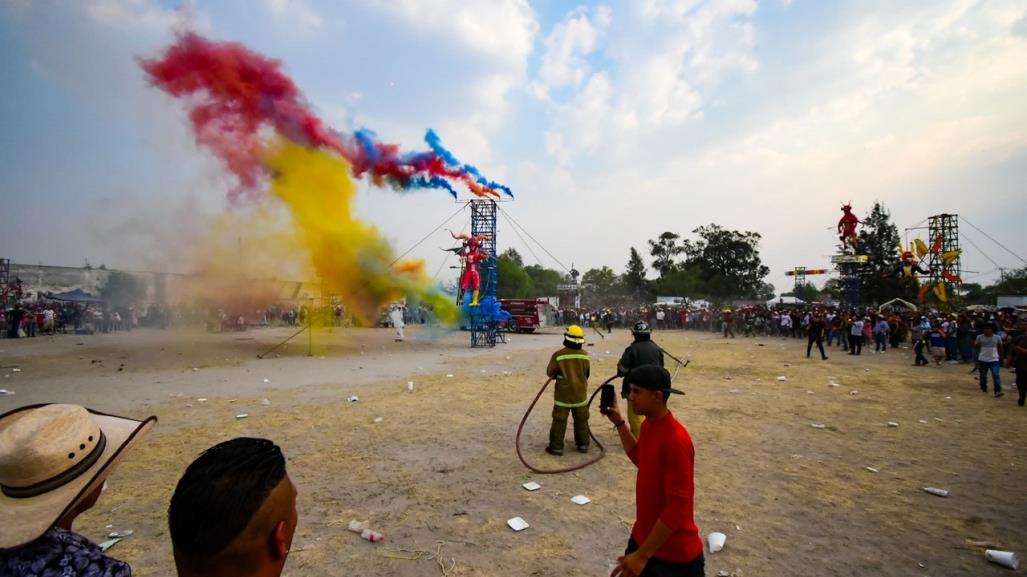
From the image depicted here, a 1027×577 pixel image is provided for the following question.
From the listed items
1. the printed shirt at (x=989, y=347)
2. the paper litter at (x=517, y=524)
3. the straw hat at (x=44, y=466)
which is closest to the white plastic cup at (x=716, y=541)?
the paper litter at (x=517, y=524)

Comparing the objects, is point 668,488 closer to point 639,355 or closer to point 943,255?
point 639,355

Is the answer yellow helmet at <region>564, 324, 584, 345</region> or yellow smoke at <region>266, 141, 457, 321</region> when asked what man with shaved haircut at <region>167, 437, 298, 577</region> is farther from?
yellow smoke at <region>266, 141, 457, 321</region>

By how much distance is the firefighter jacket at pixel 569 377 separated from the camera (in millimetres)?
6484

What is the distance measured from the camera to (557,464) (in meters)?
6.20

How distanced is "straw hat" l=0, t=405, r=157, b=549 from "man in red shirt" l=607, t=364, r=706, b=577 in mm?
2183

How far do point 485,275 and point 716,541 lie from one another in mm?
17764

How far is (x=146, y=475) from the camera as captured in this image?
5750 mm

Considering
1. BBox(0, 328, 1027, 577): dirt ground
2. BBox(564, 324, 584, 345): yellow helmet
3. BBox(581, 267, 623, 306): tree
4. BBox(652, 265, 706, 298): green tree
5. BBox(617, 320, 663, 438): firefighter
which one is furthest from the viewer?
BBox(581, 267, 623, 306): tree

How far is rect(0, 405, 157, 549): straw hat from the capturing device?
140 centimetres

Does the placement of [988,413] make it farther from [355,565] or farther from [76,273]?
[76,273]

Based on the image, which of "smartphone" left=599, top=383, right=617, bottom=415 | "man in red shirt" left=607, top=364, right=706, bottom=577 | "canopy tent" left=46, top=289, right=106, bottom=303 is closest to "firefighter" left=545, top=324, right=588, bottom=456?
"smartphone" left=599, top=383, right=617, bottom=415

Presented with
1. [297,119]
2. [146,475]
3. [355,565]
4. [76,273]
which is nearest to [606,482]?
[355,565]

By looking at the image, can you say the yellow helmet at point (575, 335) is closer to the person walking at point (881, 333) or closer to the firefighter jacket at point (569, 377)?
the firefighter jacket at point (569, 377)

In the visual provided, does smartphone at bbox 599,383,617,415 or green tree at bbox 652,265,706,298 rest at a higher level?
green tree at bbox 652,265,706,298
